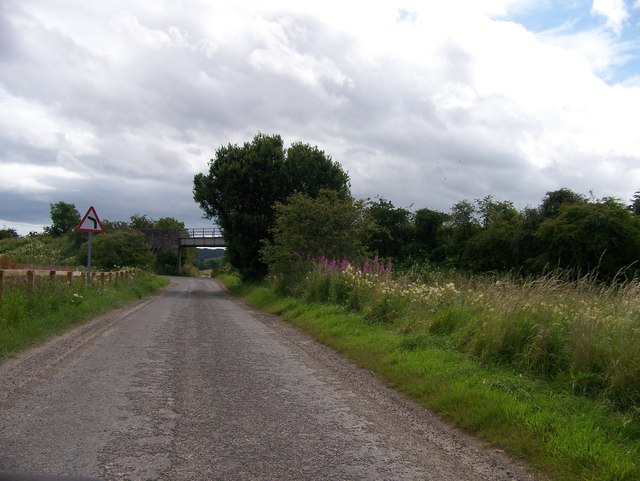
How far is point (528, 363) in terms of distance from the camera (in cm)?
808

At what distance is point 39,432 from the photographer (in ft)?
18.9

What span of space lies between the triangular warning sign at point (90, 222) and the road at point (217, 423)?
10114 millimetres

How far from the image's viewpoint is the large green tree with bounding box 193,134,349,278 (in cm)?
4172

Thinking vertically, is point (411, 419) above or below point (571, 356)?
below

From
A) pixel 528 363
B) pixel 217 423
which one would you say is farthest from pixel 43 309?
pixel 528 363

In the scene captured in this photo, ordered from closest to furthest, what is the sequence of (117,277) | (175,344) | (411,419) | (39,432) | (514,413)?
(39,432)
(514,413)
(411,419)
(175,344)
(117,277)

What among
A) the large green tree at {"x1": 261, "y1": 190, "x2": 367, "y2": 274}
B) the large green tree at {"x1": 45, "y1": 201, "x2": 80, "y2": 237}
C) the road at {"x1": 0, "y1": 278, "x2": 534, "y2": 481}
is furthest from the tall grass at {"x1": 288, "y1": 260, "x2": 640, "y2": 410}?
the large green tree at {"x1": 45, "y1": 201, "x2": 80, "y2": 237}

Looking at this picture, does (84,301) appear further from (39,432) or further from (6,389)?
(39,432)

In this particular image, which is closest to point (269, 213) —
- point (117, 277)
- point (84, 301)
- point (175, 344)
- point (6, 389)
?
point (117, 277)

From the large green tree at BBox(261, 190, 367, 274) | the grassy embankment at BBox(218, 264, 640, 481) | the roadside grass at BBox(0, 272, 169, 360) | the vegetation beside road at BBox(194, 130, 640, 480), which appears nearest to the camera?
the grassy embankment at BBox(218, 264, 640, 481)

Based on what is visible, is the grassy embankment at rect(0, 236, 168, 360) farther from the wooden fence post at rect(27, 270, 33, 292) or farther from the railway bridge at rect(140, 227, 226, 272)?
the railway bridge at rect(140, 227, 226, 272)

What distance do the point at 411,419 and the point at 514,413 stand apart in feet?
3.82

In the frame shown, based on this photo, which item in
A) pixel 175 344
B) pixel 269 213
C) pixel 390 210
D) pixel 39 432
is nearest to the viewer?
pixel 39 432

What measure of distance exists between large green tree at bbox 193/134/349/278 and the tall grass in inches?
1110
